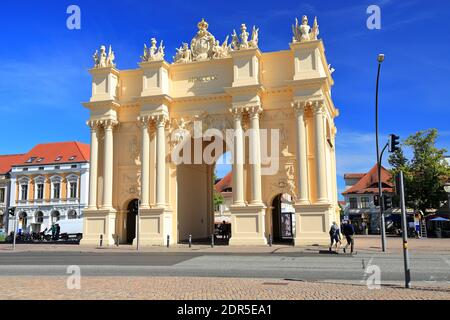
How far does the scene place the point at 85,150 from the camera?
6850 cm

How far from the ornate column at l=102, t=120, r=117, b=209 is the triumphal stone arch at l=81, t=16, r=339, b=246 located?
0.07 m

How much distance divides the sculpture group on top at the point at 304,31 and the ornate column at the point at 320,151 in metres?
4.57

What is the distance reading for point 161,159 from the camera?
31844mm

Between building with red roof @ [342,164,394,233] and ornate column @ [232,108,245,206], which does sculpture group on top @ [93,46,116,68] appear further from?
building with red roof @ [342,164,394,233]

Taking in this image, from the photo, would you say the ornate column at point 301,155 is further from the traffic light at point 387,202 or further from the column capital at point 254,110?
the traffic light at point 387,202

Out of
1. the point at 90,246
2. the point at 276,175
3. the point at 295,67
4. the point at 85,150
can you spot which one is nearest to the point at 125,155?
the point at 90,246

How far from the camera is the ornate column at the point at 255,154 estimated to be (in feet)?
95.7

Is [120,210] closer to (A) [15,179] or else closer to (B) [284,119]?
(B) [284,119]

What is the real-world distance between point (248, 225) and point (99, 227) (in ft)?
36.5

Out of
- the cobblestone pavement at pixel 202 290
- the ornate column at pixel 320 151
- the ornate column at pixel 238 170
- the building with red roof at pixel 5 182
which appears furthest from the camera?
the building with red roof at pixel 5 182

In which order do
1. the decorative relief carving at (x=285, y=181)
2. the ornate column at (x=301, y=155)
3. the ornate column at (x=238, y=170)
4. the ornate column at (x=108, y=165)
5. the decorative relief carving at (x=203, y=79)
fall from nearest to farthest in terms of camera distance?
the ornate column at (x=301, y=155), the ornate column at (x=238, y=170), the decorative relief carving at (x=285, y=181), the decorative relief carving at (x=203, y=79), the ornate column at (x=108, y=165)

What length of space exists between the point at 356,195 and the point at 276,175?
47.4 m

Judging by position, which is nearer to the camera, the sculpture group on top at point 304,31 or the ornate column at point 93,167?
the sculpture group on top at point 304,31

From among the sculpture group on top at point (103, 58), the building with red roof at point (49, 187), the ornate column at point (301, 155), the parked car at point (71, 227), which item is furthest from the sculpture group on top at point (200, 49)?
the building with red roof at point (49, 187)
